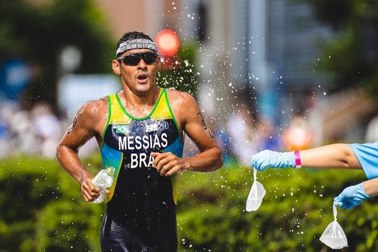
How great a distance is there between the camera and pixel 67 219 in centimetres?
1288

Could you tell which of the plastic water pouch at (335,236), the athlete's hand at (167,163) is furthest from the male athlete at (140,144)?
the plastic water pouch at (335,236)

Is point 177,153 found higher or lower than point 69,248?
higher

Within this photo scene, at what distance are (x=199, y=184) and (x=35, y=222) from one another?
1.52m

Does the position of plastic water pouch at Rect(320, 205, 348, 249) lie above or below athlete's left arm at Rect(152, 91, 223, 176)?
below

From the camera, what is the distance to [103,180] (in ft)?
30.4

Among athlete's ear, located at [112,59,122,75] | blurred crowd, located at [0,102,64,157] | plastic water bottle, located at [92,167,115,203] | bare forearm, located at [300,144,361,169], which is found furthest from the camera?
blurred crowd, located at [0,102,64,157]

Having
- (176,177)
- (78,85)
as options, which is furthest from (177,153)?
(78,85)

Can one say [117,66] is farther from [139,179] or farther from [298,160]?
[298,160]

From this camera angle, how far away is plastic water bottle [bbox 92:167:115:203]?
9227 mm

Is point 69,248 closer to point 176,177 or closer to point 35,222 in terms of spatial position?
point 35,222

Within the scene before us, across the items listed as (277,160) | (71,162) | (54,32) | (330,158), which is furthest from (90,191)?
(54,32)

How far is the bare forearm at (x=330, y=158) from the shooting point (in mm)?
8875

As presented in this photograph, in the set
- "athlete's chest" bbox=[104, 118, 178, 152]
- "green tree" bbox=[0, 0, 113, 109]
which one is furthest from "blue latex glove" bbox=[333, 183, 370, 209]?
"green tree" bbox=[0, 0, 113, 109]

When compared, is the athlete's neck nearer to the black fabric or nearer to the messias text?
the messias text
